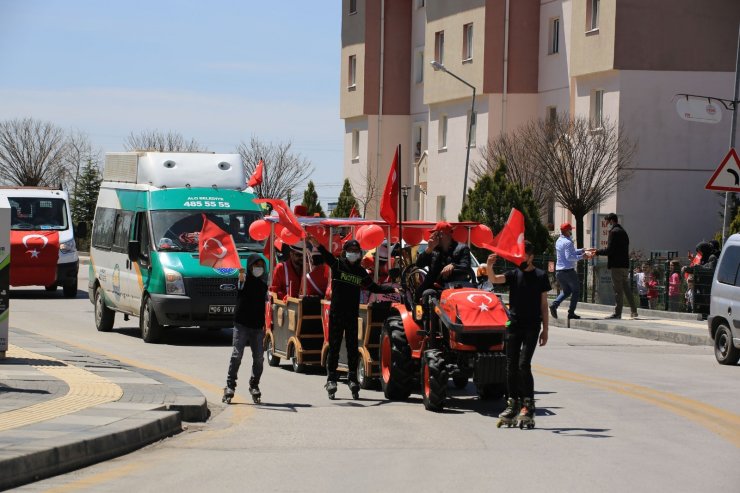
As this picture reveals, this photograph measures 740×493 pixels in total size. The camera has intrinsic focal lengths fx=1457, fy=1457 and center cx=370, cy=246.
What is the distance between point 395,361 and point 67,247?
2143 centimetres

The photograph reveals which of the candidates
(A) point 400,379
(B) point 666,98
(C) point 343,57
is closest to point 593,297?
(B) point 666,98

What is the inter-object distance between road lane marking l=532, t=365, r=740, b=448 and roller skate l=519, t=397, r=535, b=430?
1642 mm

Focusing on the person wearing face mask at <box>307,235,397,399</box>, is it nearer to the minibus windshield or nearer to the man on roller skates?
the man on roller skates

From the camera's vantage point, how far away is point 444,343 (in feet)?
48.7

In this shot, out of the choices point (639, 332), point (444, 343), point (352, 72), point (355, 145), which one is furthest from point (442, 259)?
point (355, 145)

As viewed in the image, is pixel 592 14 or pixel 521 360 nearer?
pixel 521 360

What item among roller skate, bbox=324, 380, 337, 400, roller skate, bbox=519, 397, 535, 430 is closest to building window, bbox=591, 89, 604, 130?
roller skate, bbox=324, 380, 337, 400

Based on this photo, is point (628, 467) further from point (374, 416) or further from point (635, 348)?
point (635, 348)

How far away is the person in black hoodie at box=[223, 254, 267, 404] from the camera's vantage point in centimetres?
1530

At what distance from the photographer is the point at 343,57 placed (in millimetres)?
70375

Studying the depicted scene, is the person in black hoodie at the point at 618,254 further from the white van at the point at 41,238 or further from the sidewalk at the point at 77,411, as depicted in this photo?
the white van at the point at 41,238

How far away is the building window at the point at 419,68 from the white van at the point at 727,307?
46490 millimetres

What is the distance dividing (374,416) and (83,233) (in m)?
23.3

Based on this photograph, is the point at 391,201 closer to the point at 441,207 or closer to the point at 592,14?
the point at 592,14
